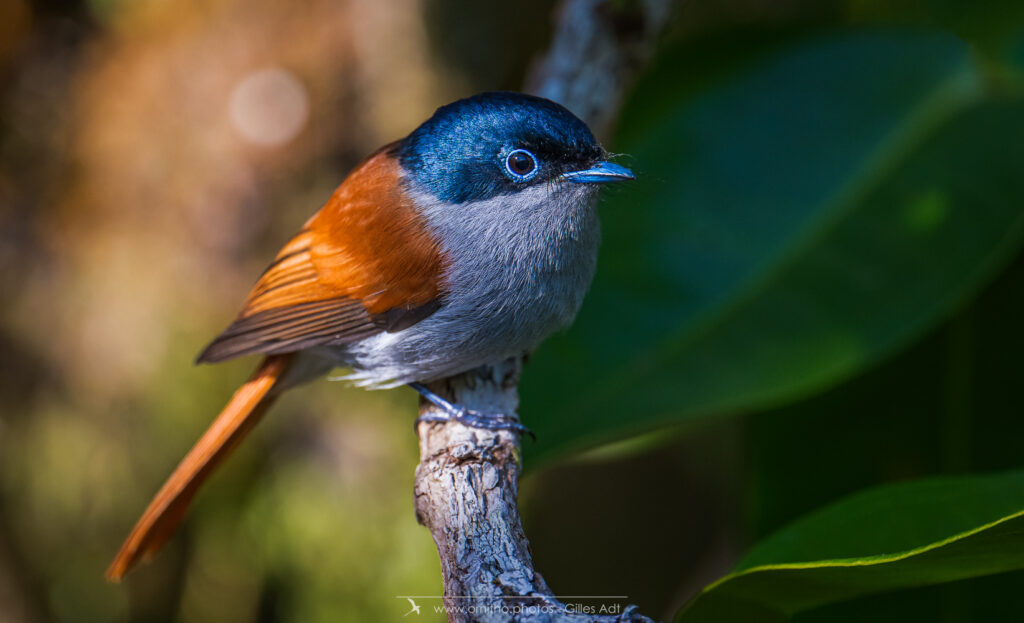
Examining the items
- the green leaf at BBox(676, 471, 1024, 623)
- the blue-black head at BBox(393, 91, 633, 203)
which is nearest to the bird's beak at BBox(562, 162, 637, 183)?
the blue-black head at BBox(393, 91, 633, 203)

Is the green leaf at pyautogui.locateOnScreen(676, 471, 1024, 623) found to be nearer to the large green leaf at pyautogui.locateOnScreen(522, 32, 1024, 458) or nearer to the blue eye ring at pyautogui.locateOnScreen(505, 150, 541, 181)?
the large green leaf at pyautogui.locateOnScreen(522, 32, 1024, 458)

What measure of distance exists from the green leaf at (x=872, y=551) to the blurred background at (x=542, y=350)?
18.6 inches

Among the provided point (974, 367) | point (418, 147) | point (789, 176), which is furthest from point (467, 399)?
point (974, 367)

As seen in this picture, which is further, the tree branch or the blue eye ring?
the blue eye ring

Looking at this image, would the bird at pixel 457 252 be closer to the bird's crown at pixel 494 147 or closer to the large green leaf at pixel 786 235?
the bird's crown at pixel 494 147

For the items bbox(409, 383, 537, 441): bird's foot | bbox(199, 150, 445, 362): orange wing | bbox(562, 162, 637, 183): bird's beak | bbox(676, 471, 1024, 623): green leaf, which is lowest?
bbox(676, 471, 1024, 623): green leaf

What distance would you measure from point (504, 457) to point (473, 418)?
0.80ft

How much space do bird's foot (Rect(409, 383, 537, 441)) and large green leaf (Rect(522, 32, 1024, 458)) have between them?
11 centimetres

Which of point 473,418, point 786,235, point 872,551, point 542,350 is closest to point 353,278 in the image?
point 473,418

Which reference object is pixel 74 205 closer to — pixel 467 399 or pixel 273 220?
pixel 273 220

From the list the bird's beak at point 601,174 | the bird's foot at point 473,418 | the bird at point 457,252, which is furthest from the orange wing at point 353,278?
the bird's beak at point 601,174

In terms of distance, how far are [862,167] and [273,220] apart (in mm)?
2359

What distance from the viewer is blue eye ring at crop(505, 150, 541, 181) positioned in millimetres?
2252

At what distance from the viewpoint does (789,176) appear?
285 centimetres
